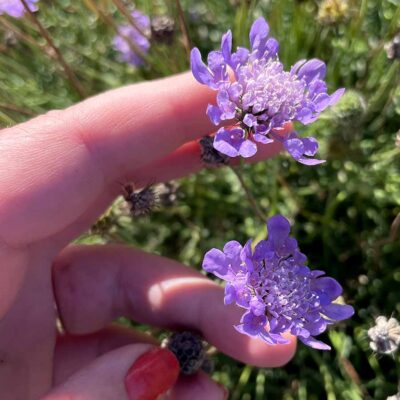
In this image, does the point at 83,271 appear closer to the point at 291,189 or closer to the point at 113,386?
the point at 113,386

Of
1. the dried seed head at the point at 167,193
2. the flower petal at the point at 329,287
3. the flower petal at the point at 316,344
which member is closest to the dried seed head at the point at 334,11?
the dried seed head at the point at 167,193

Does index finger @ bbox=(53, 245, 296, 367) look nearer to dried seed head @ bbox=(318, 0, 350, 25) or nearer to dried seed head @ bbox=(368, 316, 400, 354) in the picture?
dried seed head @ bbox=(368, 316, 400, 354)

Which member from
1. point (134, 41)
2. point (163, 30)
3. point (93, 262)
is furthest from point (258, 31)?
point (134, 41)

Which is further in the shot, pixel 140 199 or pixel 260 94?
pixel 140 199

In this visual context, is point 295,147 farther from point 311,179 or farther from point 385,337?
point 311,179

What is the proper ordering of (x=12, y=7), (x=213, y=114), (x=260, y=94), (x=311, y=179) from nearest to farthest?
(x=213, y=114), (x=260, y=94), (x=12, y=7), (x=311, y=179)

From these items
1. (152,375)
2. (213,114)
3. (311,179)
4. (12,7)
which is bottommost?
(311,179)
